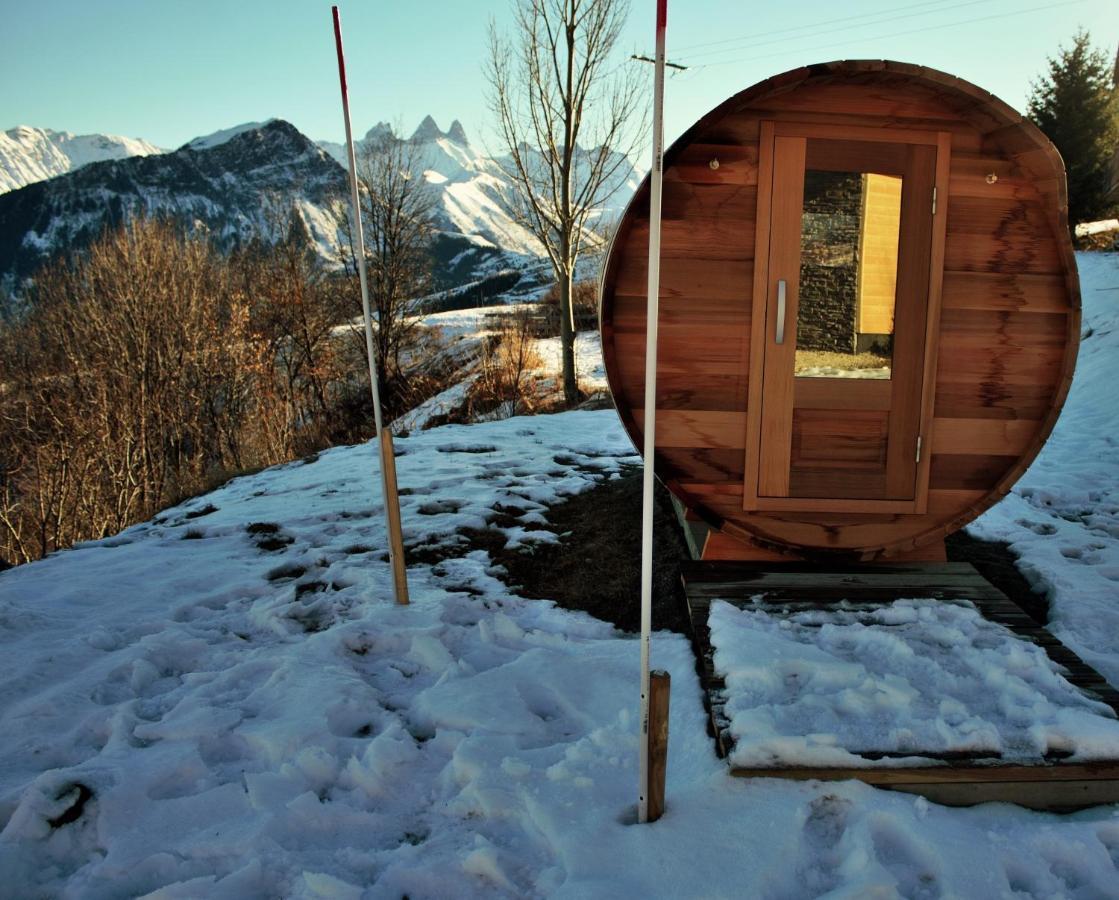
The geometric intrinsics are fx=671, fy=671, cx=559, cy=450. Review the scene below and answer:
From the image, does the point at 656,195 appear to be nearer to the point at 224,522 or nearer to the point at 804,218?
the point at 804,218

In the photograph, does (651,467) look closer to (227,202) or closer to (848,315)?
(848,315)

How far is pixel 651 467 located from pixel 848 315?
67.5 inches

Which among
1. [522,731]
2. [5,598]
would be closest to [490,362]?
[5,598]

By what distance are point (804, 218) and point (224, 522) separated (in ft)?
11.8

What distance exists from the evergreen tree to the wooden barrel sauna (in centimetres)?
1752

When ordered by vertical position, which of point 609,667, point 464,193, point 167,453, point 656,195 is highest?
point 464,193

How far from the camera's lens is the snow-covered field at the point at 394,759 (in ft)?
4.89

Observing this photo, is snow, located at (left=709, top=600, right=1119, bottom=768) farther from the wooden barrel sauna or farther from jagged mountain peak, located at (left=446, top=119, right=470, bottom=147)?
jagged mountain peak, located at (left=446, top=119, right=470, bottom=147)

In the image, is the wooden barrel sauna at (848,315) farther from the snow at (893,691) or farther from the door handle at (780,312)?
the snow at (893,691)

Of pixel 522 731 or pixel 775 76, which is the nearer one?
pixel 522 731

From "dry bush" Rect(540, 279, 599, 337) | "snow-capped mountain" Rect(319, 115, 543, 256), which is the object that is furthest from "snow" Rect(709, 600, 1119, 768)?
"snow-capped mountain" Rect(319, 115, 543, 256)

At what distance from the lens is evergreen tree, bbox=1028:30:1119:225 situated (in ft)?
52.1

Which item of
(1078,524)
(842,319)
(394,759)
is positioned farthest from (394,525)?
(1078,524)

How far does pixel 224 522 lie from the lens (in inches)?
160
